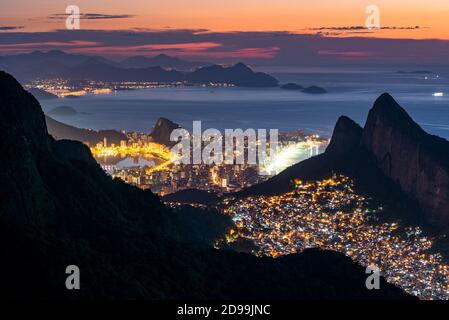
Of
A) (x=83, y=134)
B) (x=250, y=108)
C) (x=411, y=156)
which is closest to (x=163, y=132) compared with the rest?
(x=83, y=134)

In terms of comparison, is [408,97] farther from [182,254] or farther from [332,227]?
[182,254]

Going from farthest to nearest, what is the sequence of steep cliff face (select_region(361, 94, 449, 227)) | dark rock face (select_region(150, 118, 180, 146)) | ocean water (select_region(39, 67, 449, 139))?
ocean water (select_region(39, 67, 449, 139)), dark rock face (select_region(150, 118, 180, 146)), steep cliff face (select_region(361, 94, 449, 227))

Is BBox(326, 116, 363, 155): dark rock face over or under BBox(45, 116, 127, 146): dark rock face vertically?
over

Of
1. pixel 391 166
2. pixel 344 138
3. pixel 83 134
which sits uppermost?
pixel 344 138

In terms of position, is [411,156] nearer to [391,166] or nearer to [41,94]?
[391,166]

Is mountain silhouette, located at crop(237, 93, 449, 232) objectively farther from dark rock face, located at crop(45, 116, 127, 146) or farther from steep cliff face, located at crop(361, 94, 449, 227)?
dark rock face, located at crop(45, 116, 127, 146)

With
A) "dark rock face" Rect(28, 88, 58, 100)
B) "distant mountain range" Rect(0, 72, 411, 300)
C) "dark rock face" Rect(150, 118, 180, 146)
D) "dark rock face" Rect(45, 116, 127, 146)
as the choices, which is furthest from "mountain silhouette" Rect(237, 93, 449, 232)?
"dark rock face" Rect(28, 88, 58, 100)

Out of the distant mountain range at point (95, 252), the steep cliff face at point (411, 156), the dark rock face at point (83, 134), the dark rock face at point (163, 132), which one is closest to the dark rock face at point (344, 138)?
the steep cliff face at point (411, 156)
